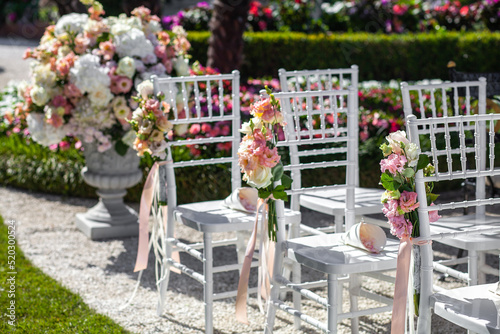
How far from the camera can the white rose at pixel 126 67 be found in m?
4.35

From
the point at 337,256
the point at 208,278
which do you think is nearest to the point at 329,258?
the point at 337,256

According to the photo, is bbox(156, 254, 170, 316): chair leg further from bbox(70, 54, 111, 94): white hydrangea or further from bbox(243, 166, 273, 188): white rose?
bbox(70, 54, 111, 94): white hydrangea

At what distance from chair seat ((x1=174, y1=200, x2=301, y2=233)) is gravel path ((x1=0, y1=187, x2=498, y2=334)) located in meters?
0.53

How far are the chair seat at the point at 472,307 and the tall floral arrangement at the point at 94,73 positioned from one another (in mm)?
2655

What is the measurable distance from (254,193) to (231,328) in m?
0.65

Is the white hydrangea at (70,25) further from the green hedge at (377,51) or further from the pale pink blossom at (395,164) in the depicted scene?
the green hedge at (377,51)

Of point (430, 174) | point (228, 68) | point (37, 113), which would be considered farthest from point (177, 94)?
point (228, 68)

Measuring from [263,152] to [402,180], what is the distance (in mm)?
558

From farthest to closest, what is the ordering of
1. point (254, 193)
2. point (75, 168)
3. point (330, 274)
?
1. point (75, 168)
2. point (254, 193)
3. point (330, 274)

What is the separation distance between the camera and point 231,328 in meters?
3.44

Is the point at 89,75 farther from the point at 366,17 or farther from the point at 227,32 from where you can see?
the point at 366,17

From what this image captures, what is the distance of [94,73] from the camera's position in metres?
4.32

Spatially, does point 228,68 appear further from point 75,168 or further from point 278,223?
point 278,223

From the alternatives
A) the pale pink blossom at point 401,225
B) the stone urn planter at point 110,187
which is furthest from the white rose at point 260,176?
the stone urn planter at point 110,187
